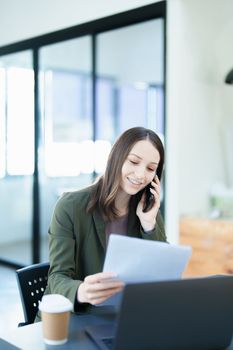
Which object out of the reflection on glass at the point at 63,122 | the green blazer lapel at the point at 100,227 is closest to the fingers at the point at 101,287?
the green blazer lapel at the point at 100,227

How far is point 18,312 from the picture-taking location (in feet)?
11.8

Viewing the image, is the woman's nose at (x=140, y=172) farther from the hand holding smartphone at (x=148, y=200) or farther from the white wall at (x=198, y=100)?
the white wall at (x=198, y=100)

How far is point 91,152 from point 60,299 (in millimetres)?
3196

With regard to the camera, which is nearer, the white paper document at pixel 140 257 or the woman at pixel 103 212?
the white paper document at pixel 140 257

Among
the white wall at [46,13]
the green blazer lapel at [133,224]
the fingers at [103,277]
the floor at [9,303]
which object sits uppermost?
the white wall at [46,13]

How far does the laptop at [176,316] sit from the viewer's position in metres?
1.03

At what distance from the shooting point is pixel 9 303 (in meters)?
3.82

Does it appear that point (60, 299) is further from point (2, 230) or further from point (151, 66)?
point (151, 66)

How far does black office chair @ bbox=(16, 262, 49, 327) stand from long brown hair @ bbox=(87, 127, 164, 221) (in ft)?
1.01

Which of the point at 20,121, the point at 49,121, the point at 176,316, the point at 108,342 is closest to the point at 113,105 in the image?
the point at 49,121

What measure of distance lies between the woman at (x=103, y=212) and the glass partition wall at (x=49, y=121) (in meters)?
2.21

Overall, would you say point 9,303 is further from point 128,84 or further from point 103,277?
point 128,84

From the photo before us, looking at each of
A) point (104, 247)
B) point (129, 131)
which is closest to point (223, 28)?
point (129, 131)

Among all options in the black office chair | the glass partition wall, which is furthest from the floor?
the black office chair
